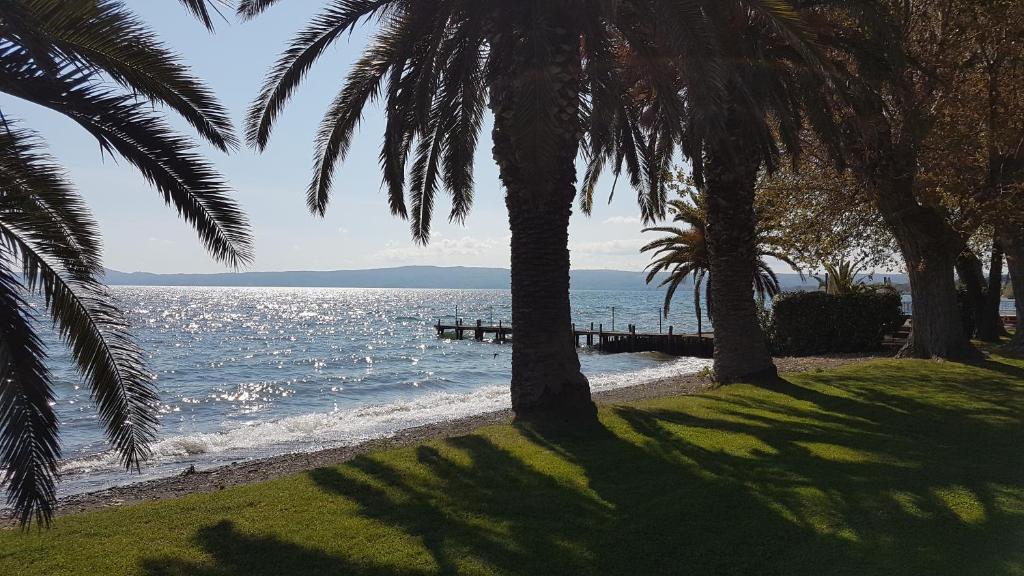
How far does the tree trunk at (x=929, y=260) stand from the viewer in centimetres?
1564

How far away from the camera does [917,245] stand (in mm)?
16109

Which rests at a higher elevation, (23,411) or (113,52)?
(113,52)

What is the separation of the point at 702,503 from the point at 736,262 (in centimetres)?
850

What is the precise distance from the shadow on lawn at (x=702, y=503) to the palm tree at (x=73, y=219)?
4.02ft

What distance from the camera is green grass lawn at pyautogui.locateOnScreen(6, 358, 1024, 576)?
16.9ft

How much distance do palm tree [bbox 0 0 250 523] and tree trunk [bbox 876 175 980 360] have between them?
14109mm

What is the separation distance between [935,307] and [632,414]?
9.77m

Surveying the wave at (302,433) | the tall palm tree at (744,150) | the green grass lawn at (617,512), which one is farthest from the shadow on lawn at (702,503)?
the wave at (302,433)

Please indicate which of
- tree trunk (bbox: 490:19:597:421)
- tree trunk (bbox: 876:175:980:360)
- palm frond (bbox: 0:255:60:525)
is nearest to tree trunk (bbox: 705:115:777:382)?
tree trunk (bbox: 876:175:980:360)

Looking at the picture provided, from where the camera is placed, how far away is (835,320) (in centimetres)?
2314

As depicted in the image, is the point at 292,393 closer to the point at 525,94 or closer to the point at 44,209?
the point at 525,94

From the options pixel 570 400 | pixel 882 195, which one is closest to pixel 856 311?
pixel 882 195

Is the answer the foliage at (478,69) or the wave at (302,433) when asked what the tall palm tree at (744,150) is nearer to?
the foliage at (478,69)

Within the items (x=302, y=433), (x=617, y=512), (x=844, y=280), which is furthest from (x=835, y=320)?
(x=617, y=512)
